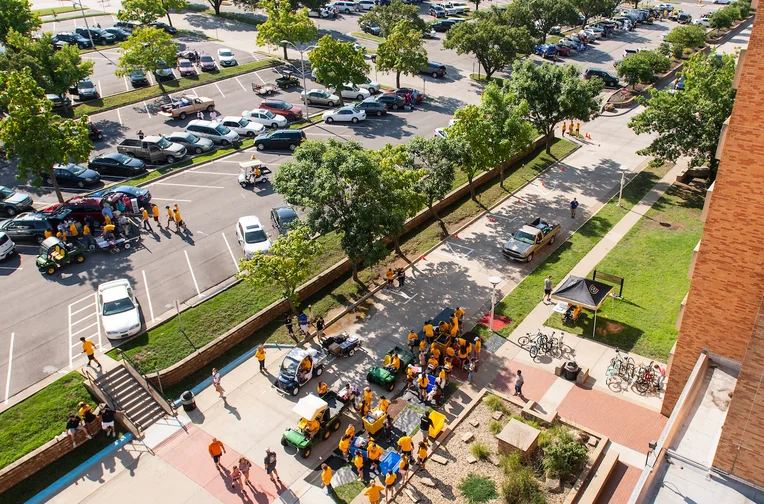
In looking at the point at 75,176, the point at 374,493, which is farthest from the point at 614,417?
the point at 75,176

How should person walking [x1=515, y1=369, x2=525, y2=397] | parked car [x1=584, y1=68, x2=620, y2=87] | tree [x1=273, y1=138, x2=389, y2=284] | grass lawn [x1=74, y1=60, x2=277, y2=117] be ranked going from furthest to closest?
parked car [x1=584, y1=68, x2=620, y2=87] < grass lawn [x1=74, y1=60, x2=277, y2=117] < tree [x1=273, y1=138, x2=389, y2=284] < person walking [x1=515, y1=369, x2=525, y2=397]

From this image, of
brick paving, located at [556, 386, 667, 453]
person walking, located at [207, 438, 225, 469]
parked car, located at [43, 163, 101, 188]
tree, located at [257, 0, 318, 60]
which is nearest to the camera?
person walking, located at [207, 438, 225, 469]

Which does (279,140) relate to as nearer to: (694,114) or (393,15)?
(694,114)

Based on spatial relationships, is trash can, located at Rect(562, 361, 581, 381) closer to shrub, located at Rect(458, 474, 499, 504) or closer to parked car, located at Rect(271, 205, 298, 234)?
shrub, located at Rect(458, 474, 499, 504)

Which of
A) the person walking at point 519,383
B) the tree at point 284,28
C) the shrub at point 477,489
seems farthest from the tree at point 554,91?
the shrub at point 477,489

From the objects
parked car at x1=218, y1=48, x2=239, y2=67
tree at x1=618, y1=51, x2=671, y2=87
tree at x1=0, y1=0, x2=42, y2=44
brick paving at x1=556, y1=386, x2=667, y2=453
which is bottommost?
brick paving at x1=556, y1=386, x2=667, y2=453

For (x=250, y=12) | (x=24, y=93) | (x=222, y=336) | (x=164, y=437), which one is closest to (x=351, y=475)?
(x=164, y=437)

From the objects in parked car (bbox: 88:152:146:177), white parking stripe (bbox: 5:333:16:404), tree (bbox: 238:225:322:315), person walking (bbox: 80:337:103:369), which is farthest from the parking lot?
tree (bbox: 238:225:322:315)
